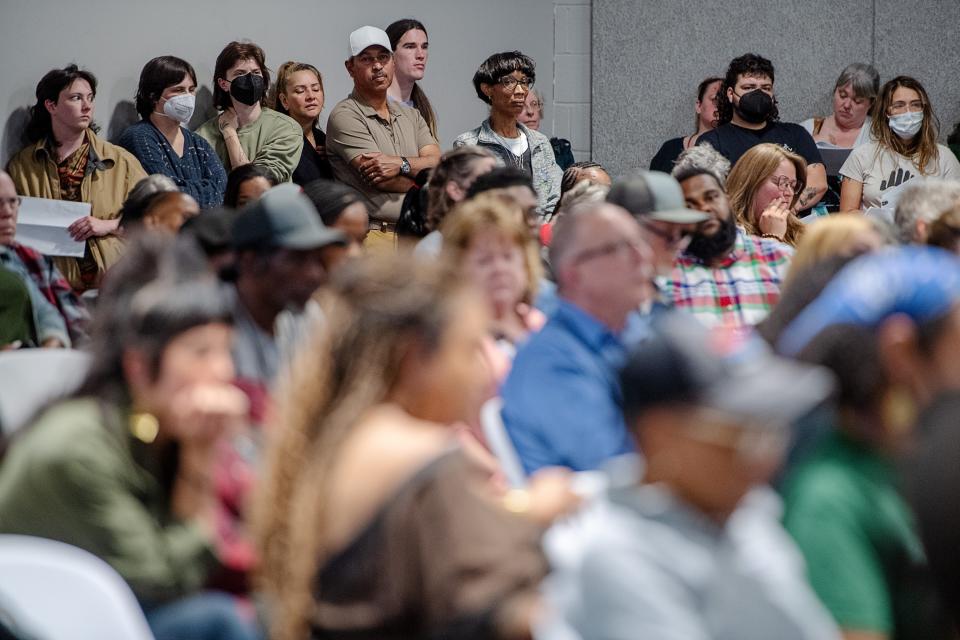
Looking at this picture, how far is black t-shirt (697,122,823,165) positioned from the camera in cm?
639

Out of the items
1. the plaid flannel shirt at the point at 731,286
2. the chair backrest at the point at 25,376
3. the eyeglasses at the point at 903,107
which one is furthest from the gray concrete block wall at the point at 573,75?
the chair backrest at the point at 25,376

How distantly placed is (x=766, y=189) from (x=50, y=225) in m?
2.64

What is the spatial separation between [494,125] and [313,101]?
937 millimetres

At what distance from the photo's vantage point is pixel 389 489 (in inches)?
60.4

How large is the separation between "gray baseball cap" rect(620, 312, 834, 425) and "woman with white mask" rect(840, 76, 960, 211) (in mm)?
5074

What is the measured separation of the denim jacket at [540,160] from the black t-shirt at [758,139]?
868 millimetres

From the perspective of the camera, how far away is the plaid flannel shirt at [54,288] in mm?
4297

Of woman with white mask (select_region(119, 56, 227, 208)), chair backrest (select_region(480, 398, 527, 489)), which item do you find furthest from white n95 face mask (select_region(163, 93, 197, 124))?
chair backrest (select_region(480, 398, 527, 489))

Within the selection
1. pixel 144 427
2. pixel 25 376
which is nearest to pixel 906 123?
pixel 25 376

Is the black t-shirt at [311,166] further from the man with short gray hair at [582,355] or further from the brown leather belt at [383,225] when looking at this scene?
the man with short gray hair at [582,355]

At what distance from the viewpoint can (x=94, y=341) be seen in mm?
2115

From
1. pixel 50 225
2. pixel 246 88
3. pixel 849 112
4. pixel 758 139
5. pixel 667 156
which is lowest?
pixel 50 225

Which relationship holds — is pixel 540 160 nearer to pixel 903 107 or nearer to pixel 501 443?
pixel 903 107

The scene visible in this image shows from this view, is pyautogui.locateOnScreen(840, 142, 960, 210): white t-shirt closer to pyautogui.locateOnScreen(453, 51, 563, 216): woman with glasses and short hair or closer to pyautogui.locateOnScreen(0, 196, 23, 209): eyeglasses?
pyautogui.locateOnScreen(453, 51, 563, 216): woman with glasses and short hair
